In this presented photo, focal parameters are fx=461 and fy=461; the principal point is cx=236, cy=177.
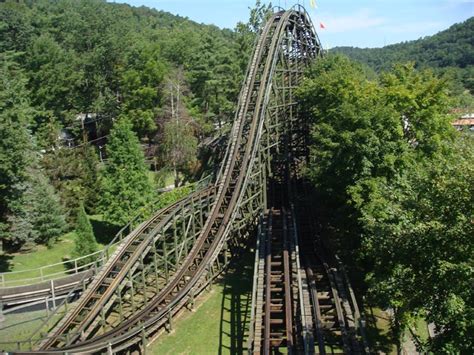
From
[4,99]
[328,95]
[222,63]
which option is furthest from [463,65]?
[4,99]

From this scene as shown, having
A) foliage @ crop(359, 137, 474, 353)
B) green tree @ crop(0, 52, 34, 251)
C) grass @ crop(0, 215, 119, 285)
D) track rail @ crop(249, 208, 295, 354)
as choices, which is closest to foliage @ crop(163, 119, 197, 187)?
grass @ crop(0, 215, 119, 285)

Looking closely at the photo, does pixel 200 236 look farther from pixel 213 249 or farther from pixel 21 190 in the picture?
pixel 21 190

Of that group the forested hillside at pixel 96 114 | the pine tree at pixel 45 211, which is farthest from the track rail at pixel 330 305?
the pine tree at pixel 45 211

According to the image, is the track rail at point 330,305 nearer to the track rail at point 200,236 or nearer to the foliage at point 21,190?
the track rail at point 200,236

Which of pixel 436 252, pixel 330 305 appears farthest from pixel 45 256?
pixel 436 252

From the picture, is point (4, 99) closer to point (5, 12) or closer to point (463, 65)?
point (5, 12)
